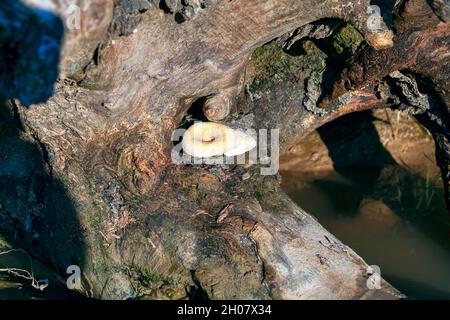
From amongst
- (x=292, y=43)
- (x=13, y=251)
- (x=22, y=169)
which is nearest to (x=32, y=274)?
(x=13, y=251)

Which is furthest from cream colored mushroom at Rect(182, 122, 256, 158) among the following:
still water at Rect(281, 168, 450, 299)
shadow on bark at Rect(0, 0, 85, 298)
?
still water at Rect(281, 168, 450, 299)

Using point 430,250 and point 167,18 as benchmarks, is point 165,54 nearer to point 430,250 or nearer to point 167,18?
point 167,18

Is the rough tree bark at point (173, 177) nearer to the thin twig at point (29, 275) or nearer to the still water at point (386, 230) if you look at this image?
the thin twig at point (29, 275)

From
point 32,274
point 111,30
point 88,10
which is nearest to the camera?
point 88,10

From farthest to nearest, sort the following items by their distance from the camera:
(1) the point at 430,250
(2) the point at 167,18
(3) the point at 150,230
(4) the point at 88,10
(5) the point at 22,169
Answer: (1) the point at 430,250 < (5) the point at 22,169 < (3) the point at 150,230 < (2) the point at 167,18 < (4) the point at 88,10

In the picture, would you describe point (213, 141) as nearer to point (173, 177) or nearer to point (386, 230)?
point (173, 177)

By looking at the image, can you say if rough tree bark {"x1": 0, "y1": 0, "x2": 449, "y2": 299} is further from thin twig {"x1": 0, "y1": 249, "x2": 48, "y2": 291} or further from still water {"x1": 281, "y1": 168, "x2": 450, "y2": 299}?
still water {"x1": 281, "y1": 168, "x2": 450, "y2": 299}

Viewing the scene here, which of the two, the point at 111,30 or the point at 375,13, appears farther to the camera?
the point at 375,13

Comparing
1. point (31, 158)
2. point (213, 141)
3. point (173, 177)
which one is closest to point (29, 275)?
point (31, 158)
